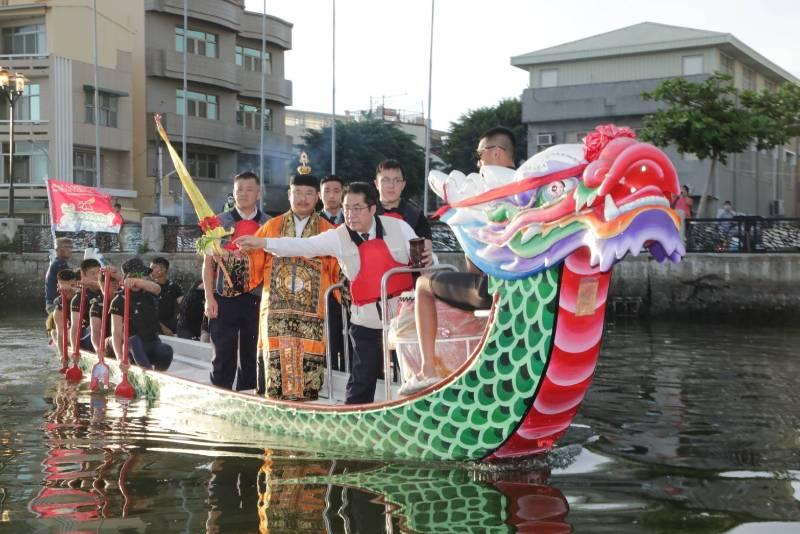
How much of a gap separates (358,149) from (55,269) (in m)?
27.8

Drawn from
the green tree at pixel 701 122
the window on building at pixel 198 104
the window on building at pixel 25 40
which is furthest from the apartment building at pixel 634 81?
the window on building at pixel 25 40

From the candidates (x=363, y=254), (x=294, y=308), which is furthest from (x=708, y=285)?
(x=363, y=254)

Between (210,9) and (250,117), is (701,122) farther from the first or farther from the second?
(250,117)

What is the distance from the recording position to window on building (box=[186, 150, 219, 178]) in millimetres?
40031

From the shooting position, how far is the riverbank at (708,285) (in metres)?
19.6

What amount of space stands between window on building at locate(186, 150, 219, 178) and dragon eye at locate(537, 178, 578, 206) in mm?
35445

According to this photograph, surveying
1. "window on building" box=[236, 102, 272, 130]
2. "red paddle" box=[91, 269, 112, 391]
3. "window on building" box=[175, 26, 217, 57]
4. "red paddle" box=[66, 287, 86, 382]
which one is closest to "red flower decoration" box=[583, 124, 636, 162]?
"red paddle" box=[91, 269, 112, 391]

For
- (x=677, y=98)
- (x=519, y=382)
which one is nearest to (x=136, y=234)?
(x=677, y=98)

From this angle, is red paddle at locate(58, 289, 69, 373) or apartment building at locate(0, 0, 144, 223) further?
apartment building at locate(0, 0, 144, 223)

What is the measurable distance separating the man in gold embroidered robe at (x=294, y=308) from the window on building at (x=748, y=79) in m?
31.1

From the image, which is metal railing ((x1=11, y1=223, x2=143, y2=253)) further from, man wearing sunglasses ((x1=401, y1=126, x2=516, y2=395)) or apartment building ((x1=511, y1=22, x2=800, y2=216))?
man wearing sunglasses ((x1=401, y1=126, x2=516, y2=395))

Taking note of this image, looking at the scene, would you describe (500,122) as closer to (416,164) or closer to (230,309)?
(416,164)

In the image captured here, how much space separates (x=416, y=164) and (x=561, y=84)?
8617mm

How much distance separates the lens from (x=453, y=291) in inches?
231
